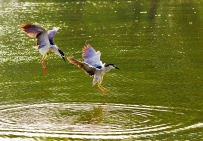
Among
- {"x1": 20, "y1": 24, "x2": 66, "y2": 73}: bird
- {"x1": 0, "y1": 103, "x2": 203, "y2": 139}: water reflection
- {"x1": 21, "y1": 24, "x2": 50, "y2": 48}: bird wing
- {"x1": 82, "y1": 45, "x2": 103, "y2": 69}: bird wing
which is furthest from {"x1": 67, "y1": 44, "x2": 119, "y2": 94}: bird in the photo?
{"x1": 21, "y1": 24, "x2": 50, "y2": 48}: bird wing

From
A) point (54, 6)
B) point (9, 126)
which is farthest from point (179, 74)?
point (54, 6)

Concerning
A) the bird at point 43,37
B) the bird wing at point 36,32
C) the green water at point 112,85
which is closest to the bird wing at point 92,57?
the bird at point 43,37

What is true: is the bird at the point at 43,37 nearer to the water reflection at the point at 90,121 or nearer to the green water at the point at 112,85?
the green water at the point at 112,85

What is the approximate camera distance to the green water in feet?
48.2

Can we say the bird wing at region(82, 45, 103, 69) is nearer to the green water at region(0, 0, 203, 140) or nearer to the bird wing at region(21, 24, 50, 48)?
the green water at region(0, 0, 203, 140)

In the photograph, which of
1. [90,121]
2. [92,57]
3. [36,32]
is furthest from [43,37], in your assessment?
[90,121]

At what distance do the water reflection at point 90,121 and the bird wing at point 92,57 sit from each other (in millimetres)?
1342

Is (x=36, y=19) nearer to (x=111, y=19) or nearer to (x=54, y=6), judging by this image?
(x=111, y=19)

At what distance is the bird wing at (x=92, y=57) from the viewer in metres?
17.3

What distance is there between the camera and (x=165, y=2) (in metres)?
55.2

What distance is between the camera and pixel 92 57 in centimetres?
1748

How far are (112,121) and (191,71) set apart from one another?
7.55 metres

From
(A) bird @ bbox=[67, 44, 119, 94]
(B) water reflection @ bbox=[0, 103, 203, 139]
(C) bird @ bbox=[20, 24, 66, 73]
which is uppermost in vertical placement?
(C) bird @ bbox=[20, 24, 66, 73]

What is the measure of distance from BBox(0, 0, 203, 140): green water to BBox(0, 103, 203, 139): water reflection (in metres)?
0.03
